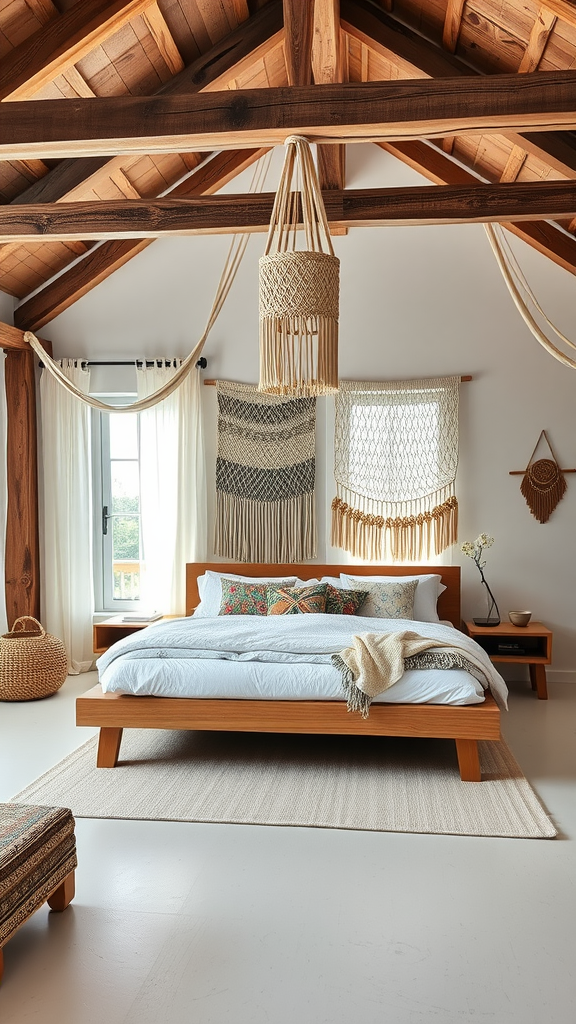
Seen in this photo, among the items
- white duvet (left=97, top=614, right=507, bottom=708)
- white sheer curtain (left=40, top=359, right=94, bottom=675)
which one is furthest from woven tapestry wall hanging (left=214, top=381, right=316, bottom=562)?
white duvet (left=97, top=614, right=507, bottom=708)

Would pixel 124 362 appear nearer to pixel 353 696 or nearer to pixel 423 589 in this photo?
pixel 423 589

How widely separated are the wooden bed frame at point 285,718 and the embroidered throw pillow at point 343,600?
133 centimetres

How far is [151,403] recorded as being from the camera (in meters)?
5.32

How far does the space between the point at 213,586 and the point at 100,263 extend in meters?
2.43

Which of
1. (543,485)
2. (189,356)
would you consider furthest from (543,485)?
(189,356)

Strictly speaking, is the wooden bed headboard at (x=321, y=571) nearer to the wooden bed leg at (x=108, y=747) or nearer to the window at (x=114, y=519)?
the window at (x=114, y=519)

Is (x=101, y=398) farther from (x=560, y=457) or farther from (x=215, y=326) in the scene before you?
(x=560, y=457)

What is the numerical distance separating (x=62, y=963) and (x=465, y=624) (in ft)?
12.9

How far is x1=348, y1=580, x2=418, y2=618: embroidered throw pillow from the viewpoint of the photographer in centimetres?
530

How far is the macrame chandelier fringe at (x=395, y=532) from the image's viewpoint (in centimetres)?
589

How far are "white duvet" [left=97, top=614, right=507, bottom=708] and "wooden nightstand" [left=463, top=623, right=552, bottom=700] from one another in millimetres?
1042

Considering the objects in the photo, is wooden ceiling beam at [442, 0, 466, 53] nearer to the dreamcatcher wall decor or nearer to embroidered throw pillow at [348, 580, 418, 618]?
the dreamcatcher wall decor

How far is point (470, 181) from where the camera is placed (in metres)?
5.68

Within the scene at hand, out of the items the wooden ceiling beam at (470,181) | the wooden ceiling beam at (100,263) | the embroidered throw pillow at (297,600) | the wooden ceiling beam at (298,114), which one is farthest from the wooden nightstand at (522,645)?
the wooden ceiling beam at (100,263)
